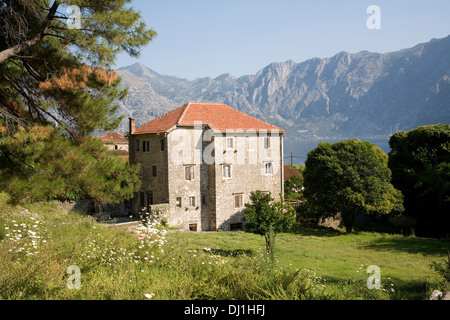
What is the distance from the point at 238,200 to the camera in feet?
112

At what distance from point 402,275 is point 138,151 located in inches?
944

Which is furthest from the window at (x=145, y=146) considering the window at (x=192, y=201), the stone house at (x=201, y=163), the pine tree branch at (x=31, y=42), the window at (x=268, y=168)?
the pine tree branch at (x=31, y=42)

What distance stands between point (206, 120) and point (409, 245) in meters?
18.7

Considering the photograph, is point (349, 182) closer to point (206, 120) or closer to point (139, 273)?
point (206, 120)

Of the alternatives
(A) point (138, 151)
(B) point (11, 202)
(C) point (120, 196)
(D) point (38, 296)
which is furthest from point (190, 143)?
→ (D) point (38, 296)

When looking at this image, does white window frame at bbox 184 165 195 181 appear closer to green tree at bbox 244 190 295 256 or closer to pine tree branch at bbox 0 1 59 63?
green tree at bbox 244 190 295 256

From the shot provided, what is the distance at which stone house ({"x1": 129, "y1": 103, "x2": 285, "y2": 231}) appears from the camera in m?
31.6

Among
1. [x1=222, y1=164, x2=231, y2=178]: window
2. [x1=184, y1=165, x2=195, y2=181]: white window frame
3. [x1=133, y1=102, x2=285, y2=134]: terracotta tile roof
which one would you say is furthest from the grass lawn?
[x1=133, y1=102, x2=285, y2=134]: terracotta tile roof

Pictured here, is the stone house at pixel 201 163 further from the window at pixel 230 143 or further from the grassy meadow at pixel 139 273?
the grassy meadow at pixel 139 273

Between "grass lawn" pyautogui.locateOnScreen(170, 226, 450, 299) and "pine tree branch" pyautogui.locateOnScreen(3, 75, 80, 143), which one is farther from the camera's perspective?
"grass lawn" pyautogui.locateOnScreen(170, 226, 450, 299)

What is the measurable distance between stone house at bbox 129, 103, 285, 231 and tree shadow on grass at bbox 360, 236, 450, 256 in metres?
11.1

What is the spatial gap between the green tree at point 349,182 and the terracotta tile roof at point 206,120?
228 inches

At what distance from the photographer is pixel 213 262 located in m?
9.23

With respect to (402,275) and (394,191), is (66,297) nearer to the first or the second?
(402,275)
